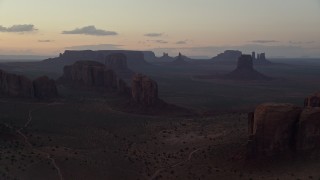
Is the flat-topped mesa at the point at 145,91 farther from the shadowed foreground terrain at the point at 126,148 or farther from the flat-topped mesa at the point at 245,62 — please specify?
the flat-topped mesa at the point at 245,62

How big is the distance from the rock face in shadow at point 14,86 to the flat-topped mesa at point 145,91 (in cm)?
1908

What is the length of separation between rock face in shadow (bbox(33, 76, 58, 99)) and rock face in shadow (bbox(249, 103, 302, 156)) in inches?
2020

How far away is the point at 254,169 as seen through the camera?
3909cm

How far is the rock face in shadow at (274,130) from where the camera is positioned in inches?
1559

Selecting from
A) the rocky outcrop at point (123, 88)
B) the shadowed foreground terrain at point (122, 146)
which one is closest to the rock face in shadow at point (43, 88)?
the shadowed foreground terrain at point (122, 146)

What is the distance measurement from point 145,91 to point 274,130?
142 feet

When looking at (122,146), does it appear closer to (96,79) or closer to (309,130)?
(309,130)

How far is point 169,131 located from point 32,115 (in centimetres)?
2222

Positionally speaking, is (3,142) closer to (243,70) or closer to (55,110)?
(55,110)

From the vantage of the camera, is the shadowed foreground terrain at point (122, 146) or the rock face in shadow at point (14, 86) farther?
the rock face in shadow at point (14, 86)

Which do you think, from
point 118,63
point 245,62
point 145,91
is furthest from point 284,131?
point 245,62

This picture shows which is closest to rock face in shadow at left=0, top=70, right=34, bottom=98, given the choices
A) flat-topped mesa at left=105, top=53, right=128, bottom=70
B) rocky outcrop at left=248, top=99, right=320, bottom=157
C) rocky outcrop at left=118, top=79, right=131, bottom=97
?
rocky outcrop at left=118, top=79, right=131, bottom=97

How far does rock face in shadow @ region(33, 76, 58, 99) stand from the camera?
8131cm

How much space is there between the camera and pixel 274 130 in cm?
3959
